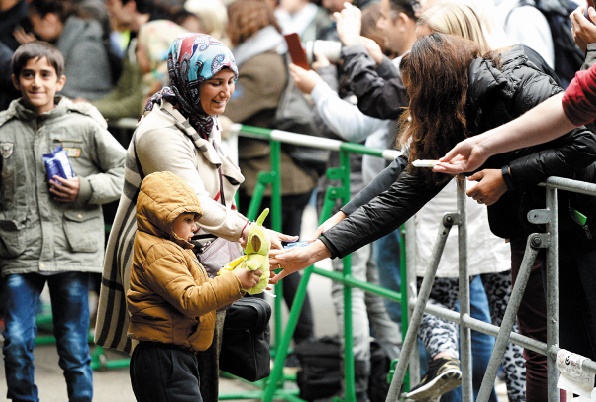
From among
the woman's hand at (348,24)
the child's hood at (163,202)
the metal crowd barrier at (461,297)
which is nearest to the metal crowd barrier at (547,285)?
the metal crowd barrier at (461,297)

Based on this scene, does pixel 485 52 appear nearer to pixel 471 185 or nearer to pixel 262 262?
pixel 471 185

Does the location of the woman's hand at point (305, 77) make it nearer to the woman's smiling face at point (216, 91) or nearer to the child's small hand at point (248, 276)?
the woman's smiling face at point (216, 91)

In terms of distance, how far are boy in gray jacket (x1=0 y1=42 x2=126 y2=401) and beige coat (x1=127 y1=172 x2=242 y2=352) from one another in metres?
1.45

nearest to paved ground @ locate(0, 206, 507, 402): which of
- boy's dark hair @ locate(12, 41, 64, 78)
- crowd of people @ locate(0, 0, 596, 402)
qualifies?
crowd of people @ locate(0, 0, 596, 402)

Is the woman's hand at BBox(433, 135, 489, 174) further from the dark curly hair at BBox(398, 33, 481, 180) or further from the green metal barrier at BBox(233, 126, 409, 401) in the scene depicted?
the green metal barrier at BBox(233, 126, 409, 401)

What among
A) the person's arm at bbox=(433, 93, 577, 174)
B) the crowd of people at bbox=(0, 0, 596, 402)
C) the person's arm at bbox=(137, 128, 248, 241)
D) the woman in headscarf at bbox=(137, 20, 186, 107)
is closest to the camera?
the person's arm at bbox=(433, 93, 577, 174)

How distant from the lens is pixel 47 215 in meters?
5.42

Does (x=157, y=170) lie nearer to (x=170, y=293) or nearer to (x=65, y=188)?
(x=170, y=293)

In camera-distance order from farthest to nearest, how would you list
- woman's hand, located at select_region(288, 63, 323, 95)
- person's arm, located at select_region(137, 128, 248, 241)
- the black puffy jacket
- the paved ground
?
1. the paved ground
2. woman's hand, located at select_region(288, 63, 323, 95)
3. person's arm, located at select_region(137, 128, 248, 241)
4. the black puffy jacket

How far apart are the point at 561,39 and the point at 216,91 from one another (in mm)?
2087

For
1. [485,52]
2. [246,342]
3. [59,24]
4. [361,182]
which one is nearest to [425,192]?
[485,52]

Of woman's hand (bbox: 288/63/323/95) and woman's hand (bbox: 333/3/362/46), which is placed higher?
woman's hand (bbox: 333/3/362/46)

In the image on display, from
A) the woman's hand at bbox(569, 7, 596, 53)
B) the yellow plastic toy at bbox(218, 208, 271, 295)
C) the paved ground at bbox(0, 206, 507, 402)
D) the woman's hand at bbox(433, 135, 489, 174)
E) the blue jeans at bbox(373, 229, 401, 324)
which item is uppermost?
the woman's hand at bbox(569, 7, 596, 53)

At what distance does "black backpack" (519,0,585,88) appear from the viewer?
5.46 metres
